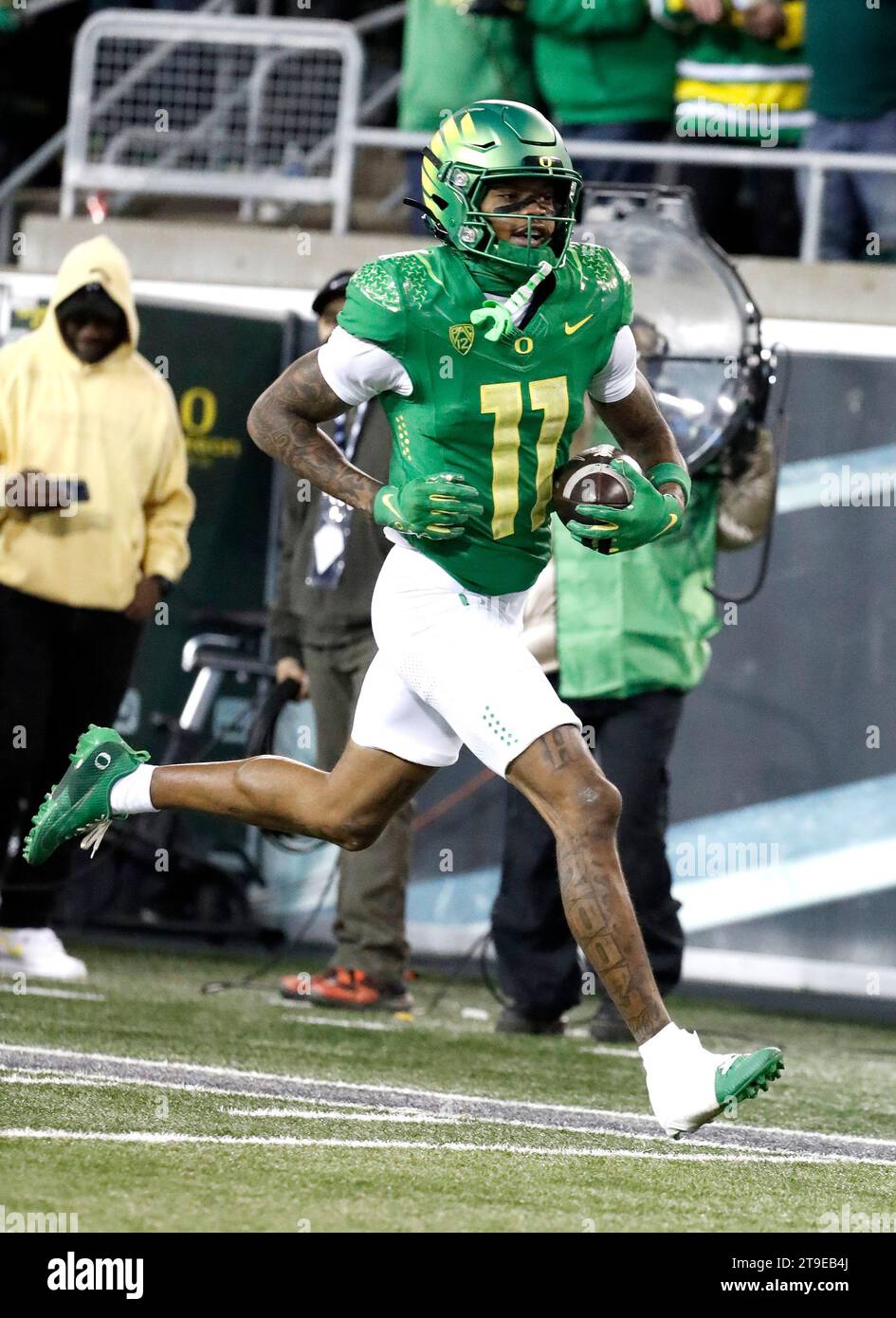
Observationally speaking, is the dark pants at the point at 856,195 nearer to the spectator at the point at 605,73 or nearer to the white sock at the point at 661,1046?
the spectator at the point at 605,73

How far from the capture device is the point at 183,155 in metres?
10.2

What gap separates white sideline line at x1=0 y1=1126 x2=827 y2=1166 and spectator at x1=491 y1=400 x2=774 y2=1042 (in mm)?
2105

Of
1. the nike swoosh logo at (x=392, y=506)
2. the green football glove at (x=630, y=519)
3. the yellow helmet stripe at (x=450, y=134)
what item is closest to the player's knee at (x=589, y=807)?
the green football glove at (x=630, y=519)

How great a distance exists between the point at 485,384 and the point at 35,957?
3.39 metres

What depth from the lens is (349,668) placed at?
743cm

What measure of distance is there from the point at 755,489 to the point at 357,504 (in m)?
2.54

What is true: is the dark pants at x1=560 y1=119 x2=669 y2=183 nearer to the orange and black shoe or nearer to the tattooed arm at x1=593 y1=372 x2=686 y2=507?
the orange and black shoe

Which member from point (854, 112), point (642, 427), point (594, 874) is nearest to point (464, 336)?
point (642, 427)

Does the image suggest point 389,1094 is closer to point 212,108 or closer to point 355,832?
point 355,832

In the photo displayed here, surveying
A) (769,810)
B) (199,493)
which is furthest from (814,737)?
(199,493)

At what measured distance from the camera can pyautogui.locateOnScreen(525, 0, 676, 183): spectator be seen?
29.4 feet

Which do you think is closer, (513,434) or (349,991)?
(513,434)

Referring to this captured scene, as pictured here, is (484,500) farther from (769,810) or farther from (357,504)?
(769,810)

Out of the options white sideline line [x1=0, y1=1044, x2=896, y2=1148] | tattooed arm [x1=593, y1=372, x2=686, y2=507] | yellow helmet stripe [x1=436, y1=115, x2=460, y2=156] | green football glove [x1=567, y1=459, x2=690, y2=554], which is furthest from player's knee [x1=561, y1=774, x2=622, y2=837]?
yellow helmet stripe [x1=436, y1=115, x2=460, y2=156]
